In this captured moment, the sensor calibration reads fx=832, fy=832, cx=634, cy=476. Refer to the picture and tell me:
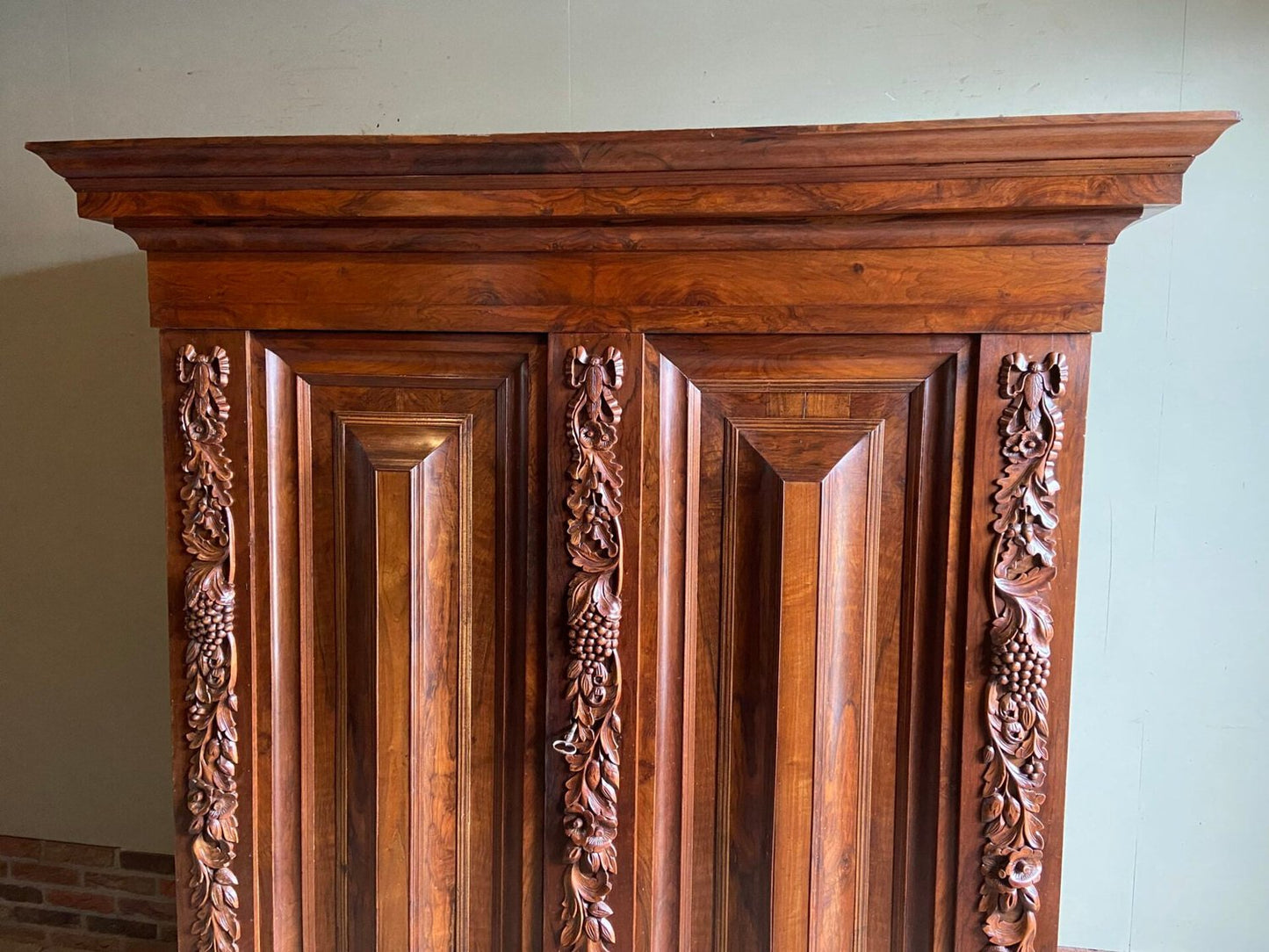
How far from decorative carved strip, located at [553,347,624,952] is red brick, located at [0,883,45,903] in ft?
5.22

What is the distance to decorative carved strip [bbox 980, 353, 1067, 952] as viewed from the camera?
1.06 meters

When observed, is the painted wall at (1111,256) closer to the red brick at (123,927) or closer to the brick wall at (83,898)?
the brick wall at (83,898)

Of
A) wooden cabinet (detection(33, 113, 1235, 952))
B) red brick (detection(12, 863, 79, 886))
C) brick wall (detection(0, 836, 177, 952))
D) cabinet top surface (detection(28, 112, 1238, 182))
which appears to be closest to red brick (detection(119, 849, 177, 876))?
brick wall (detection(0, 836, 177, 952))

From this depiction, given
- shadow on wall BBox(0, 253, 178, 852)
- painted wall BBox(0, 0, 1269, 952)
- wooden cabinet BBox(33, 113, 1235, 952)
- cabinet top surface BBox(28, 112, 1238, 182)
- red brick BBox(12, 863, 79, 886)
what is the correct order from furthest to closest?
red brick BBox(12, 863, 79, 886) → shadow on wall BBox(0, 253, 178, 852) → painted wall BBox(0, 0, 1269, 952) → wooden cabinet BBox(33, 113, 1235, 952) → cabinet top surface BBox(28, 112, 1238, 182)

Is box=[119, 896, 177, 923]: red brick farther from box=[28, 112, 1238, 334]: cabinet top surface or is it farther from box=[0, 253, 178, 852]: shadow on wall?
box=[28, 112, 1238, 334]: cabinet top surface

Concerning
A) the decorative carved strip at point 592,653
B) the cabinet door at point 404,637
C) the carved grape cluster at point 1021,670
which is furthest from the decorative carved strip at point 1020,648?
the cabinet door at point 404,637

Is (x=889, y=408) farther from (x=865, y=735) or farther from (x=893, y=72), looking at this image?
(x=893, y=72)

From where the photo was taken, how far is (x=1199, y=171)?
152cm

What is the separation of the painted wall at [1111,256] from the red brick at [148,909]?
0.84m

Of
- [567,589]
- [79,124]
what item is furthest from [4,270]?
[567,589]

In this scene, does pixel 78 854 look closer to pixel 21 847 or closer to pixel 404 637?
pixel 21 847

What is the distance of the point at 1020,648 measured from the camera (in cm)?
107

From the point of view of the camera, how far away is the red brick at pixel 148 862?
1.93 m

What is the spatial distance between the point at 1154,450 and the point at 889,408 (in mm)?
799
